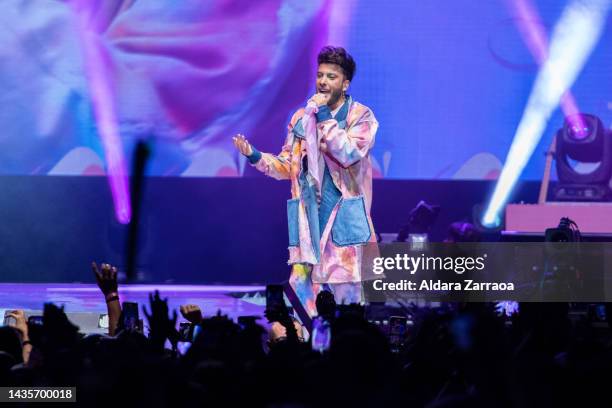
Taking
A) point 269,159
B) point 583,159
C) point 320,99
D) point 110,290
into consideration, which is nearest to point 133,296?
point 269,159

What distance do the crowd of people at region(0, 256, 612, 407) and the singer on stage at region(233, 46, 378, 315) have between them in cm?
246

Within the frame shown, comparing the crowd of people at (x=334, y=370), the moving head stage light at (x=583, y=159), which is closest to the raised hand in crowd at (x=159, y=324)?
the crowd of people at (x=334, y=370)

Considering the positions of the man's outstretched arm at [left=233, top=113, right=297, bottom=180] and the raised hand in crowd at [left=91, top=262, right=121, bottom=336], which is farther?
the man's outstretched arm at [left=233, top=113, right=297, bottom=180]

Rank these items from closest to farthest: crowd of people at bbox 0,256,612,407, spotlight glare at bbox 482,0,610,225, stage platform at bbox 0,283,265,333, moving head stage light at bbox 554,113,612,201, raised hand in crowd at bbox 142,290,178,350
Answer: crowd of people at bbox 0,256,612,407
raised hand in crowd at bbox 142,290,178,350
stage platform at bbox 0,283,265,333
moving head stage light at bbox 554,113,612,201
spotlight glare at bbox 482,0,610,225

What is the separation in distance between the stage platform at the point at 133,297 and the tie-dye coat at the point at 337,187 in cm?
168

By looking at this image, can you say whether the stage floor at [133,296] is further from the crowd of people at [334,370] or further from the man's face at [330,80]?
the crowd of people at [334,370]

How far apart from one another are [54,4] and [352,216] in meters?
5.00

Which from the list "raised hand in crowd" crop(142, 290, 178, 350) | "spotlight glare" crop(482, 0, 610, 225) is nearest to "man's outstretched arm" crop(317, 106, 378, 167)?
"raised hand in crowd" crop(142, 290, 178, 350)

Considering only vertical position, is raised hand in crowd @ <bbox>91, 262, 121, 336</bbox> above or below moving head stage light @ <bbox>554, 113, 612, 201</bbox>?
below

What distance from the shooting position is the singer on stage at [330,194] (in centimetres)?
527

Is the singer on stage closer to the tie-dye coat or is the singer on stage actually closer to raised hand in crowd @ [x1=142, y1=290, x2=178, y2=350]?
the tie-dye coat

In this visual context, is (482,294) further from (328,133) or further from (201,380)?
(201,380)

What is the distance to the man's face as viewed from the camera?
5.35 metres

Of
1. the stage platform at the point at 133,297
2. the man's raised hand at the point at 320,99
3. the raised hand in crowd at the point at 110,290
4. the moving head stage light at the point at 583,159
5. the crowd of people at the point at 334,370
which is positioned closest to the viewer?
the crowd of people at the point at 334,370
